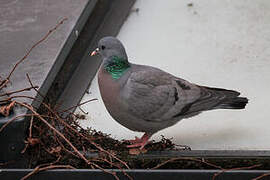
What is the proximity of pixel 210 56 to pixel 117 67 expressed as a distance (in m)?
1.36

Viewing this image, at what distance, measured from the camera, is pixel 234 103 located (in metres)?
4.32

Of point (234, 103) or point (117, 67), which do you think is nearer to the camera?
point (117, 67)

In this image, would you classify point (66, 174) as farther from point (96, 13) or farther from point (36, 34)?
point (96, 13)

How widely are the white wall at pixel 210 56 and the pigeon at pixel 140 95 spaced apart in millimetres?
327

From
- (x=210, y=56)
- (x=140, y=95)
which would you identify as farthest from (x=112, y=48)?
(x=210, y=56)

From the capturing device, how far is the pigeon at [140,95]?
158 inches

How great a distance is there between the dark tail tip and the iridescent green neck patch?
28.9 inches

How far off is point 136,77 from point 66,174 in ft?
2.68

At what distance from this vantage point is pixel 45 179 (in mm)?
3676

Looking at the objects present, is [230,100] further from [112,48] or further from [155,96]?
[112,48]

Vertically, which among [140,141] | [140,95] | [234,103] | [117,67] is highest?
[234,103]

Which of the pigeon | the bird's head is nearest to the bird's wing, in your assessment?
the pigeon

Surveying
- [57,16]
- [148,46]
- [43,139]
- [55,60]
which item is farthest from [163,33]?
[43,139]

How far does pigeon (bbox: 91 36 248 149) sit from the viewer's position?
4.00m
